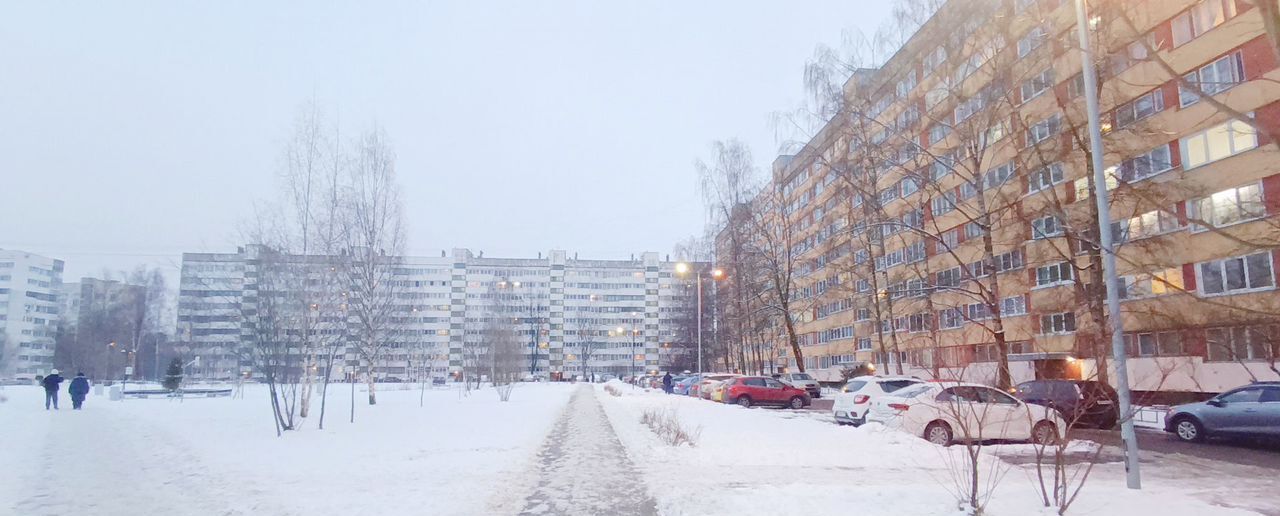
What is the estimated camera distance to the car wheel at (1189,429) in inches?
674

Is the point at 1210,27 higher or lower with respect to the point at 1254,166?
higher

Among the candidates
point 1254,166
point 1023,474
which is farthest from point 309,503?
point 1254,166

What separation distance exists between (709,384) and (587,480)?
94.2ft

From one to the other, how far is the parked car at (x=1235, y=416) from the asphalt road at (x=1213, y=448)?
0.32m

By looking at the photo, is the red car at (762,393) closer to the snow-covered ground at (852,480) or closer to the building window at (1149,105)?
the snow-covered ground at (852,480)

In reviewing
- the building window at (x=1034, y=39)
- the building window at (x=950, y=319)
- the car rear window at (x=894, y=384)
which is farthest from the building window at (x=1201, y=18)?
the car rear window at (x=894, y=384)

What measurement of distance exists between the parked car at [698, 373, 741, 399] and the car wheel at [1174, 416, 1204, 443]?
21604mm

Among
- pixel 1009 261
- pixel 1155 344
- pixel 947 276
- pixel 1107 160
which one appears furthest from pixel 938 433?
pixel 947 276

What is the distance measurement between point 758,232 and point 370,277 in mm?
22136

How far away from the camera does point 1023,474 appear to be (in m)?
11.3

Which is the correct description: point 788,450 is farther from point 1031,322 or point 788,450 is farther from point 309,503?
point 1031,322

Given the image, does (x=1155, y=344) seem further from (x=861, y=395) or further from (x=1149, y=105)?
(x=861, y=395)

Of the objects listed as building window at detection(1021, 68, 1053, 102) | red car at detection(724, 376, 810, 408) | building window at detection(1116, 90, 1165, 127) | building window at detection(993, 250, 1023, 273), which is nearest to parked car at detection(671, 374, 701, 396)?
red car at detection(724, 376, 810, 408)

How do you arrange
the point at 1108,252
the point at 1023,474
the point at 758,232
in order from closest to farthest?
the point at 1108,252
the point at 1023,474
the point at 758,232
